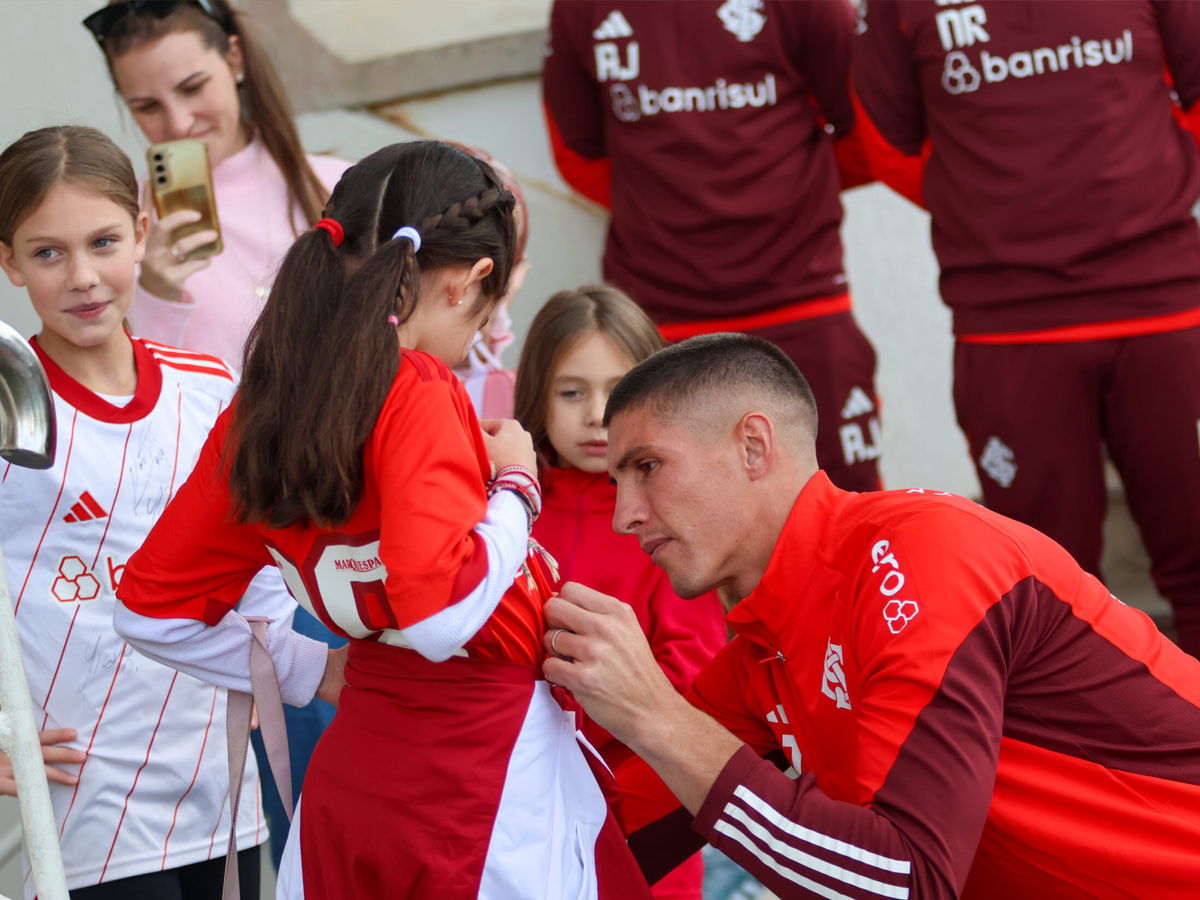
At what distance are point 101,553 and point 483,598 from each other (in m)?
0.73

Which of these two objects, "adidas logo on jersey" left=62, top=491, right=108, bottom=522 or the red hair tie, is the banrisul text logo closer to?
the red hair tie

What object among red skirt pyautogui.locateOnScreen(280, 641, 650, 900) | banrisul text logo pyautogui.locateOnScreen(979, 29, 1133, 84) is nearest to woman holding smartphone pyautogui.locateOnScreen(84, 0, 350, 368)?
red skirt pyautogui.locateOnScreen(280, 641, 650, 900)

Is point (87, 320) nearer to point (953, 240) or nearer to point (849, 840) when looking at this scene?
point (849, 840)

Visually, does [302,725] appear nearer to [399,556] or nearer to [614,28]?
[399,556]

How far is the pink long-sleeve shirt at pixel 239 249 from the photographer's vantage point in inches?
89.9

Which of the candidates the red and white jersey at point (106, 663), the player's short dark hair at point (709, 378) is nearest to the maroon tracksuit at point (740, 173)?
the player's short dark hair at point (709, 378)

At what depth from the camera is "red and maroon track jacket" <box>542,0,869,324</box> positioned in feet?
9.14

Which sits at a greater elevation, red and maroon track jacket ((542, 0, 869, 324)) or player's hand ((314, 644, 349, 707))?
red and maroon track jacket ((542, 0, 869, 324))

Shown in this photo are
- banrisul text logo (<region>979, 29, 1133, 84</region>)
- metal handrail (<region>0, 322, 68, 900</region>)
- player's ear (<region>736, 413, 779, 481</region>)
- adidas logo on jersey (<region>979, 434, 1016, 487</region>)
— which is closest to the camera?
metal handrail (<region>0, 322, 68, 900</region>)

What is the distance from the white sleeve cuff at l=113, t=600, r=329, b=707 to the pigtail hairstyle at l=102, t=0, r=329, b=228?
1.19m

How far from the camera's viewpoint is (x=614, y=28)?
2834 mm

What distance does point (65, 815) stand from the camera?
156 centimetres

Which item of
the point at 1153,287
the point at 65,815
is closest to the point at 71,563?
the point at 65,815

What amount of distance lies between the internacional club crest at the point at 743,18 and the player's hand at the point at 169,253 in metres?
1.33
